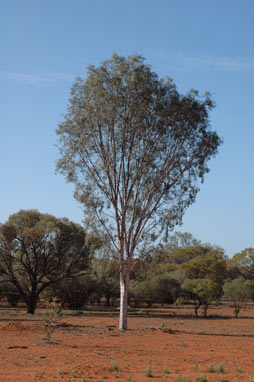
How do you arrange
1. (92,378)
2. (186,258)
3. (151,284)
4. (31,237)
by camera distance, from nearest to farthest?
(92,378) < (31,237) < (151,284) < (186,258)

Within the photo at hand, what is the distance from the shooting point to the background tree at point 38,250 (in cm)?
4006

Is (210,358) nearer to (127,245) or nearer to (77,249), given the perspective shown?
(127,245)

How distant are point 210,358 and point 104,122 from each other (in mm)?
13925

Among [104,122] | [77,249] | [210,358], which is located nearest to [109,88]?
[104,122]

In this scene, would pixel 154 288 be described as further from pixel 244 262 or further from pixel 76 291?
pixel 244 262

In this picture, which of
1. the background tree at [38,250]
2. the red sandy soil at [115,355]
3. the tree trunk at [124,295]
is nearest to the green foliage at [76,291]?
Result: the background tree at [38,250]

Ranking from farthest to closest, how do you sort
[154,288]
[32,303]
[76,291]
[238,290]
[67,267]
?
[154,288] → [76,291] → [238,290] → [67,267] → [32,303]

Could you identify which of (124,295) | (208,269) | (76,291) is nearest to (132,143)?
(124,295)

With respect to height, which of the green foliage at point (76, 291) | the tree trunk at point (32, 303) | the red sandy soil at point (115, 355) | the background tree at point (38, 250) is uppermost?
the background tree at point (38, 250)

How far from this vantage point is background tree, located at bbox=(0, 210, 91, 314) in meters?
40.1

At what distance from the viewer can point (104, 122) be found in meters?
25.5

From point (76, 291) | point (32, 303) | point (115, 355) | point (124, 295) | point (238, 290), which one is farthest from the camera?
point (76, 291)

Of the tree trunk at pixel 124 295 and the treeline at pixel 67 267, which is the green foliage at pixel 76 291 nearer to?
the treeline at pixel 67 267

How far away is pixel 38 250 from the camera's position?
134ft
